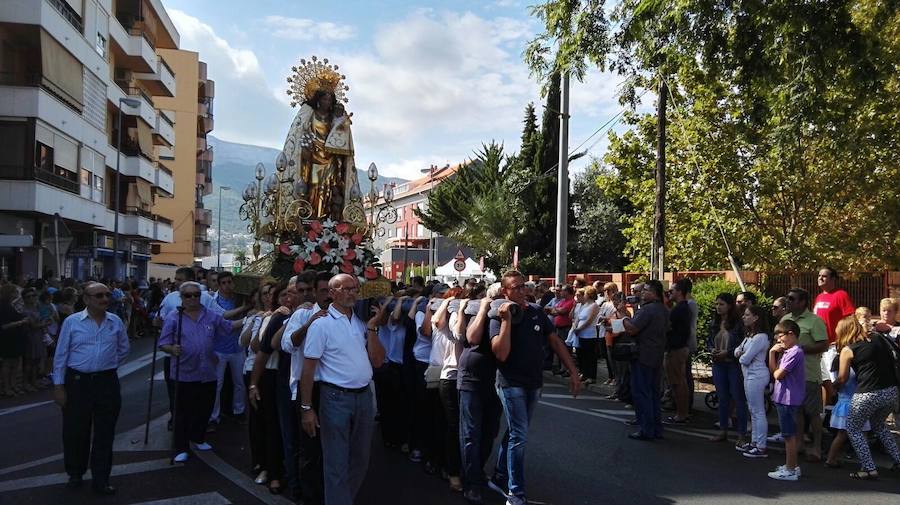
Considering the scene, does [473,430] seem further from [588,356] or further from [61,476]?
[588,356]

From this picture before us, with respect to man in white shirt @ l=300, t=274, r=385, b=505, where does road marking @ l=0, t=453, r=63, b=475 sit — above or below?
below

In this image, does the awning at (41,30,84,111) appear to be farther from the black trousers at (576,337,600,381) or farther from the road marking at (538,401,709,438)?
the road marking at (538,401,709,438)

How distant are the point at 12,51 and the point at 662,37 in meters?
21.8

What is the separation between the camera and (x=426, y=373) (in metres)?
6.91

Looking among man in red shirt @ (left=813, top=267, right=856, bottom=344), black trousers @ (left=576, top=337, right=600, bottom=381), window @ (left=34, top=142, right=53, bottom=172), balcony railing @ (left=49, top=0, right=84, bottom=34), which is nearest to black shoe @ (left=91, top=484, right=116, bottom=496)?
man in red shirt @ (left=813, top=267, right=856, bottom=344)

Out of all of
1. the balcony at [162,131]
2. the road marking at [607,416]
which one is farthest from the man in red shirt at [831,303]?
the balcony at [162,131]

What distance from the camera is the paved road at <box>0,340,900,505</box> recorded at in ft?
20.3

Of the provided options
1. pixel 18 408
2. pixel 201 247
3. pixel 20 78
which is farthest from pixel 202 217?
pixel 18 408

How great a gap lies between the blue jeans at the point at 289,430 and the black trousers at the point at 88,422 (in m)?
1.45

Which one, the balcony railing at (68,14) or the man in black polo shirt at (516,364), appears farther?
the balcony railing at (68,14)

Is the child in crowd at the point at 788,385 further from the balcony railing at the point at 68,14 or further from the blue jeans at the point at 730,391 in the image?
the balcony railing at the point at 68,14

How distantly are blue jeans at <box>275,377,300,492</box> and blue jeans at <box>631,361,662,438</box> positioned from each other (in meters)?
4.25

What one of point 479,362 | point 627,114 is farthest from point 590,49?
point 627,114

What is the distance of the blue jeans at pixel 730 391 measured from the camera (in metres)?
8.41
